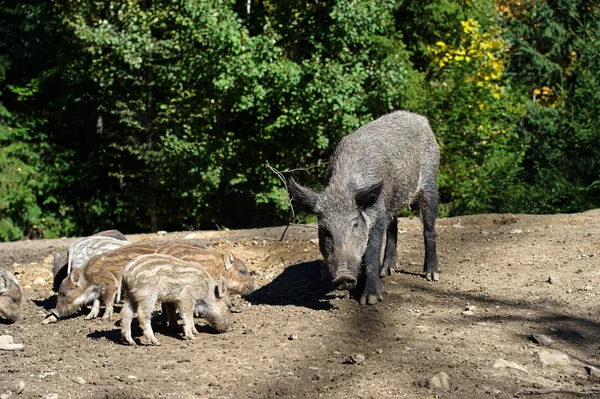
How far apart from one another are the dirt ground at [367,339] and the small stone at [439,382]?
38 mm

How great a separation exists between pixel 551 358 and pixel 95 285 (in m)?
3.83

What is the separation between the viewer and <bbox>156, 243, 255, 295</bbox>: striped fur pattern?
7.29 m

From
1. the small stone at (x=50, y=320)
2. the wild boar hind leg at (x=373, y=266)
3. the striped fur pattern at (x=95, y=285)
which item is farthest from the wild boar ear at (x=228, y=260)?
the small stone at (x=50, y=320)

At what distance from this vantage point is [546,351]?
549 cm

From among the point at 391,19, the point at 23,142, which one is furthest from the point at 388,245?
the point at 23,142

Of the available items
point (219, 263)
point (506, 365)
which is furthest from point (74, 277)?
point (506, 365)

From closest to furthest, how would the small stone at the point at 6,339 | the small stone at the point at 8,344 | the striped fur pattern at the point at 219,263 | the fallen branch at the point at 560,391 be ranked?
the fallen branch at the point at 560,391
the small stone at the point at 8,344
the small stone at the point at 6,339
the striped fur pattern at the point at 219,263

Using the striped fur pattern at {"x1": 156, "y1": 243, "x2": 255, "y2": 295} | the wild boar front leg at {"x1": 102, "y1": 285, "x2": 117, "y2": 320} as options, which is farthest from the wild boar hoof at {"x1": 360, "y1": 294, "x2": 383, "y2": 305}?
the wild boar front leg at {"x1": 102, "y1": 285, "x2": 117, "y2": 320}

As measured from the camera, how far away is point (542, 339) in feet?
19.1

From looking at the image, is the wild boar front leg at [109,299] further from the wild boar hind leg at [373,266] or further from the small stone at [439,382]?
the small stone at [439,382]

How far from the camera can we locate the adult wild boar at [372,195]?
7000 millimetres

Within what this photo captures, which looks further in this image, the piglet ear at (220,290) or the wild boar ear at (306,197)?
the wild boar ear at (306,197)

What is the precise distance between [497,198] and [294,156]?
174 inches

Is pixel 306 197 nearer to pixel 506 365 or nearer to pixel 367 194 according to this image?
pixel 367 194
